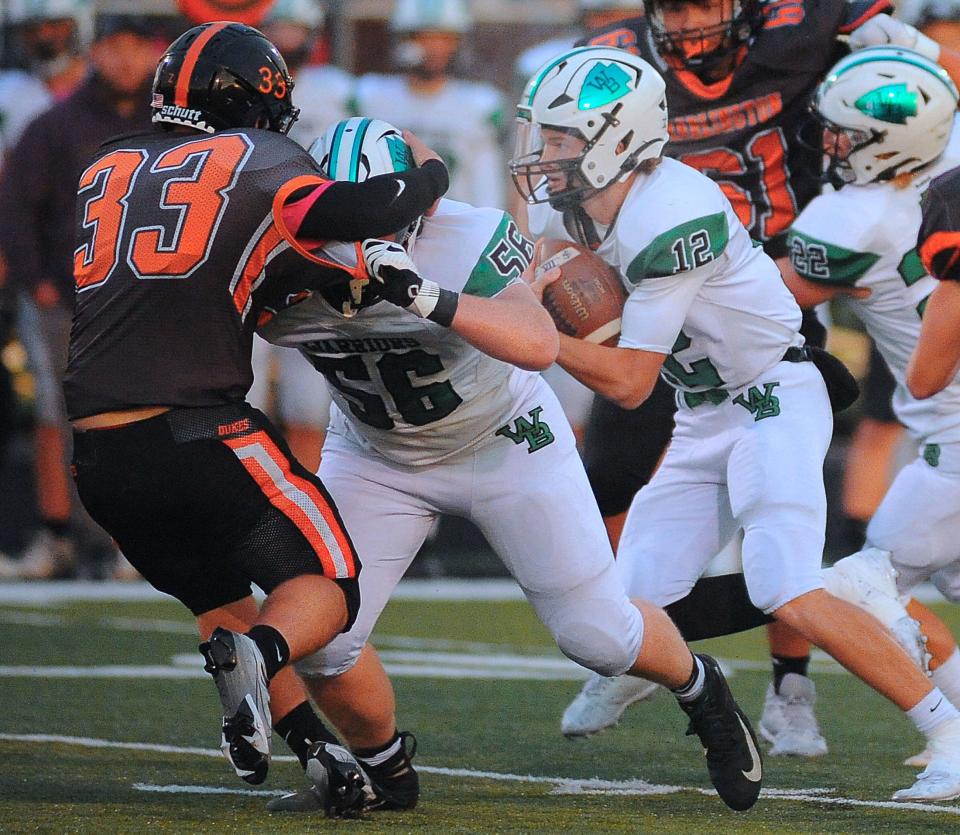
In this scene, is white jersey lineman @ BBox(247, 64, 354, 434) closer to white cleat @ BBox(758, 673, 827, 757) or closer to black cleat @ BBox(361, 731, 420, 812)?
white cleat @ BBox(758, 673, 827, 757)

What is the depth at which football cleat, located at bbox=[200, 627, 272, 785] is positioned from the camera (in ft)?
10.6

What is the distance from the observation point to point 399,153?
3678 millimetres

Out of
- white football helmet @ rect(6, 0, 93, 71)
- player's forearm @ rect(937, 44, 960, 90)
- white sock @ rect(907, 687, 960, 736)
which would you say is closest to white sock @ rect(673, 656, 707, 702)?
white sock @ rect(907, 687, 960, 736)

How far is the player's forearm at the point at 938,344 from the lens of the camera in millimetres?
3922

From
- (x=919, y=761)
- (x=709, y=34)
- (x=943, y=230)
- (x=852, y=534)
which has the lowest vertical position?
(x=852, y=534)

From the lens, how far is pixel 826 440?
425 centimetres

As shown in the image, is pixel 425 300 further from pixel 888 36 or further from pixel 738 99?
pixel 888 36

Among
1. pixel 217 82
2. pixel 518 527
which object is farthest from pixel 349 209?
pixel 518 527

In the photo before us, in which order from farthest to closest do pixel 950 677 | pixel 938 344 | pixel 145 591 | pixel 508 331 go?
1. pixel 145 591
2. pixel 950 677
3. pixel 938 344
4. pixel 508 331

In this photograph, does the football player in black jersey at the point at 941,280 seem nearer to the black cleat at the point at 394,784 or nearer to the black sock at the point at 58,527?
the black cleat at the point at 394,784

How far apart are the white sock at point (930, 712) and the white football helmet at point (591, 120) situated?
1.29 m

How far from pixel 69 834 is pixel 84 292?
0.98 m

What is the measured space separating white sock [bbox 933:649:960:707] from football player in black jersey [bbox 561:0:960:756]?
0.97m

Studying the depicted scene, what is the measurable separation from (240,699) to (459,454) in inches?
33.9
